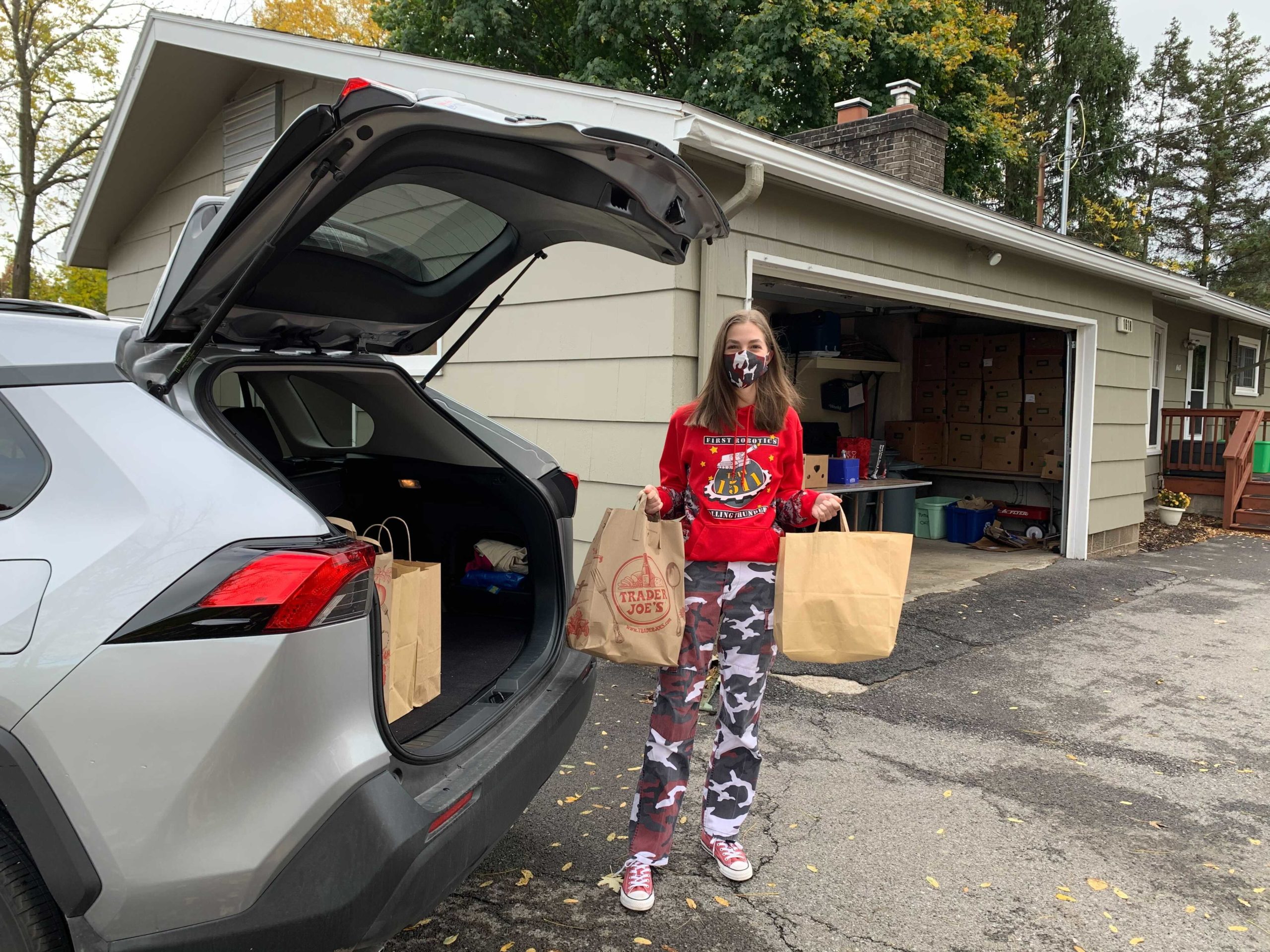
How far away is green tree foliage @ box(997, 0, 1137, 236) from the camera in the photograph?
74.9 ft

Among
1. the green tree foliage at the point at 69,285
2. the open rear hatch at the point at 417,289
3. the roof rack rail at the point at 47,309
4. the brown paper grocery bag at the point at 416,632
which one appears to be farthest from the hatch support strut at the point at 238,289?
Answer: the green tree foliage at the point at 69,285

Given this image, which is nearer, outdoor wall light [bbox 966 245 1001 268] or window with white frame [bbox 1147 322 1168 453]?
outdoor wall light [bbox 966 245 1001 268]

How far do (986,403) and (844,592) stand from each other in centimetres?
832

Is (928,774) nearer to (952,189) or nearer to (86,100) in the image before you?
(952,189)

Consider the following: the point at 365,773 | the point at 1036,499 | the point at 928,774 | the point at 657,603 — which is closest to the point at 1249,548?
the point at 1036,499

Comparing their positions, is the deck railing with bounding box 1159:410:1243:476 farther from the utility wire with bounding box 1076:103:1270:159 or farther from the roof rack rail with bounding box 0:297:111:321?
the utility wire with bounding box 1076:103:1270:159

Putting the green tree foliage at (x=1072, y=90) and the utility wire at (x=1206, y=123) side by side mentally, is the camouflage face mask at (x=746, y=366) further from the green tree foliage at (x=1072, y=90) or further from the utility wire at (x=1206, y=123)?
the utility wire at (x=1206, y=123)

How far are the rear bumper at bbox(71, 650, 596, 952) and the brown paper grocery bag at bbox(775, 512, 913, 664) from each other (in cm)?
95

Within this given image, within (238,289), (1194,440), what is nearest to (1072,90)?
(1194,440)

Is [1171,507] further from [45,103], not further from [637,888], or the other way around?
[45,103]

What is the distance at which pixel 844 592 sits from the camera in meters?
2.47

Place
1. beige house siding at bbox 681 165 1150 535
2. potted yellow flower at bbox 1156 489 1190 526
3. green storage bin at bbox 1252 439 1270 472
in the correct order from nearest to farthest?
beige house siding at bbox 681 165 1150 535 < potted yellow flower at bbox 1156 489 1190 526 < green storage bin at bbox 1252 439 1270 472

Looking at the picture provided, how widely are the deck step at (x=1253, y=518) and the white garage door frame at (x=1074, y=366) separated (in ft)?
13.4

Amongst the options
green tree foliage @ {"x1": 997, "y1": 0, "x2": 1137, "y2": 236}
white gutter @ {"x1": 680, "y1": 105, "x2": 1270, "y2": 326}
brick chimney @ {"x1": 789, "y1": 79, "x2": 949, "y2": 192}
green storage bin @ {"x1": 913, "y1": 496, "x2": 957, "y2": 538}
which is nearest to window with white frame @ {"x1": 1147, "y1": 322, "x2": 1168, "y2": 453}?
white gutter @ {"x1": 680, "y1": 105, "x2": 1270, "y2": 326}
